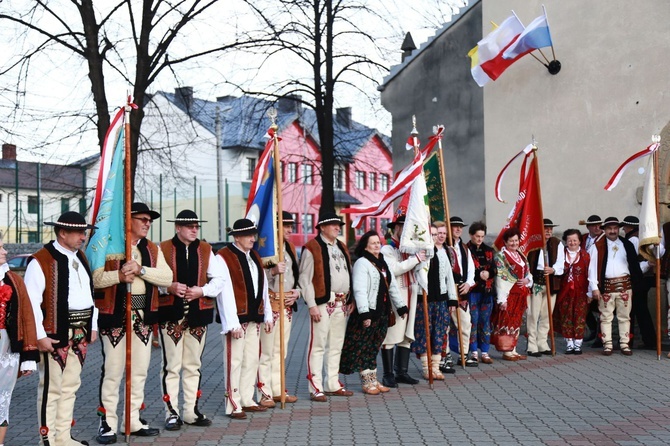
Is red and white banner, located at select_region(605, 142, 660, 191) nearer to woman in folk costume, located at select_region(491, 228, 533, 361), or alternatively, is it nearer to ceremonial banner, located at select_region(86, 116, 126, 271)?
woman in folk costume, located at select_region(491, 228, 533, 361)

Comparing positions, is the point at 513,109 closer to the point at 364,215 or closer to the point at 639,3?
the point at 639,3

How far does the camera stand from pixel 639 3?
45.0 feet

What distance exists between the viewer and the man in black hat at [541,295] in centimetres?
1270

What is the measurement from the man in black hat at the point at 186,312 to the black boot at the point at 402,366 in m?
2.97

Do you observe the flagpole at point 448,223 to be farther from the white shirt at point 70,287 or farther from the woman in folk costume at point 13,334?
the woman in folk costume at point 13,334

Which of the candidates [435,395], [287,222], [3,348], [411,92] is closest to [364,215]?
[287,222]

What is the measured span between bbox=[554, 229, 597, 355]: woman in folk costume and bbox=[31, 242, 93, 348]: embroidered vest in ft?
26.9

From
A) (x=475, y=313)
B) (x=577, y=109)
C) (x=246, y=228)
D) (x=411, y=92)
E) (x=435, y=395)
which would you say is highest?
(x=411, y=92)

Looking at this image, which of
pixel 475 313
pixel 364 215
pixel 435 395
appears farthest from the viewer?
pixel 475 313

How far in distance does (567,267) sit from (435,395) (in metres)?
4.28

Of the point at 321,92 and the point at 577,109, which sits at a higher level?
the point at 321,92

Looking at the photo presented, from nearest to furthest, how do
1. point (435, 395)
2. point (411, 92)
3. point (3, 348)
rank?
point (3, 348) → point (435, 395) → point (411, 92)

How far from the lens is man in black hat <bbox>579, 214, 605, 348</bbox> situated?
13016 mm

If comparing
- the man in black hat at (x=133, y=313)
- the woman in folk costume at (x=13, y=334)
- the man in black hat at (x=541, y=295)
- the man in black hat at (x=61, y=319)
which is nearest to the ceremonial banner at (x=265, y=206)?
the man in black hat at (x=133, y=313)
